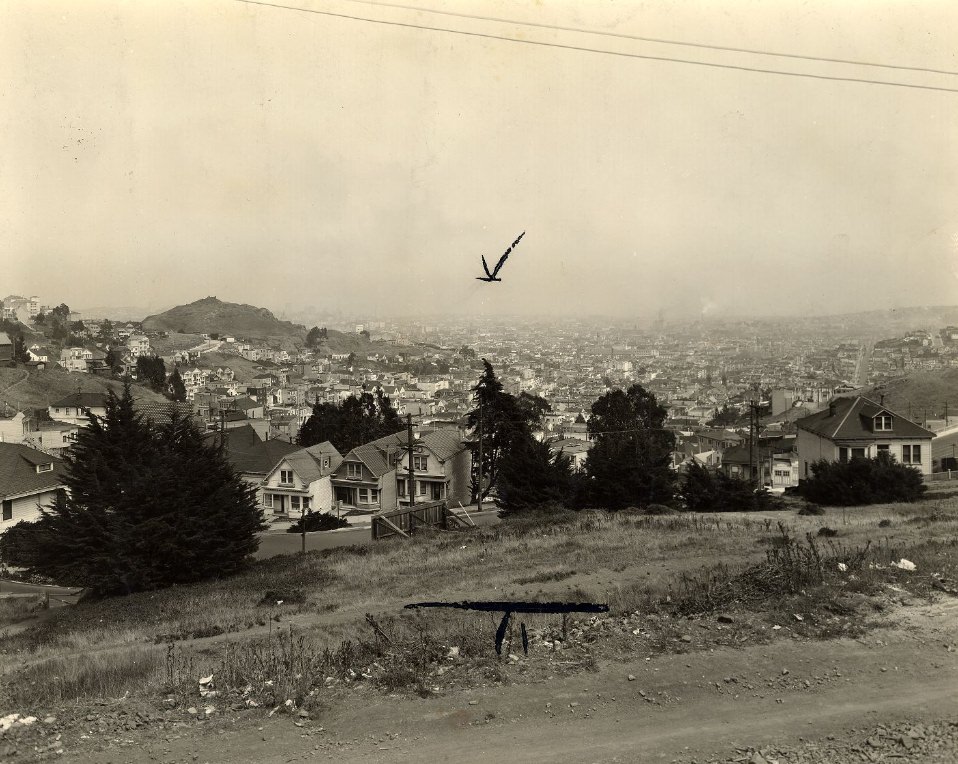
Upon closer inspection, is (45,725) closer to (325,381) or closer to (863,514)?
(863,514)

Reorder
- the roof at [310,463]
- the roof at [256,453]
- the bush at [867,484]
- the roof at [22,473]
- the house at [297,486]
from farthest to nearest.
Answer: the roof at [256,453]
the roof at [310,463]
the house at [297,486]
the roof at [22,473]
the bush at [867,484]

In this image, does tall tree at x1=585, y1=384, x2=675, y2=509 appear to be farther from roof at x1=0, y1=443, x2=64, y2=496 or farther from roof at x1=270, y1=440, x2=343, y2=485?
roof at x1=0, y1=443, x2=64, y2=496

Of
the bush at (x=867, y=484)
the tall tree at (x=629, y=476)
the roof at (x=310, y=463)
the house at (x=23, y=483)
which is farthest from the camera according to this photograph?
the roof at (x=310, y=463)

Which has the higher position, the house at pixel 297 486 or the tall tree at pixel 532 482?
the tall tree at pixel 532 482

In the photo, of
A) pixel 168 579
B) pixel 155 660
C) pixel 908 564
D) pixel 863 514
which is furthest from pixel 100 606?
pixel 863 514

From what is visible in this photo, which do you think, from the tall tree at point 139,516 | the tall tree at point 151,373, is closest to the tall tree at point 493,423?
the tall tree at point 139,516

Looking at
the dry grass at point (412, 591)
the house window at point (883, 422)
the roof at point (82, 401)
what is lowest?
the dry grass at point (412, 591)

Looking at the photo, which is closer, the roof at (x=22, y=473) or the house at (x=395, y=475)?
the roof at (x=22, y=473)

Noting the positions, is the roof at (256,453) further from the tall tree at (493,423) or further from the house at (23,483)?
the tall tree at (493,423)

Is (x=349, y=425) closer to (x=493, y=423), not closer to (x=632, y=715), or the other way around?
(x=493, y=423)
